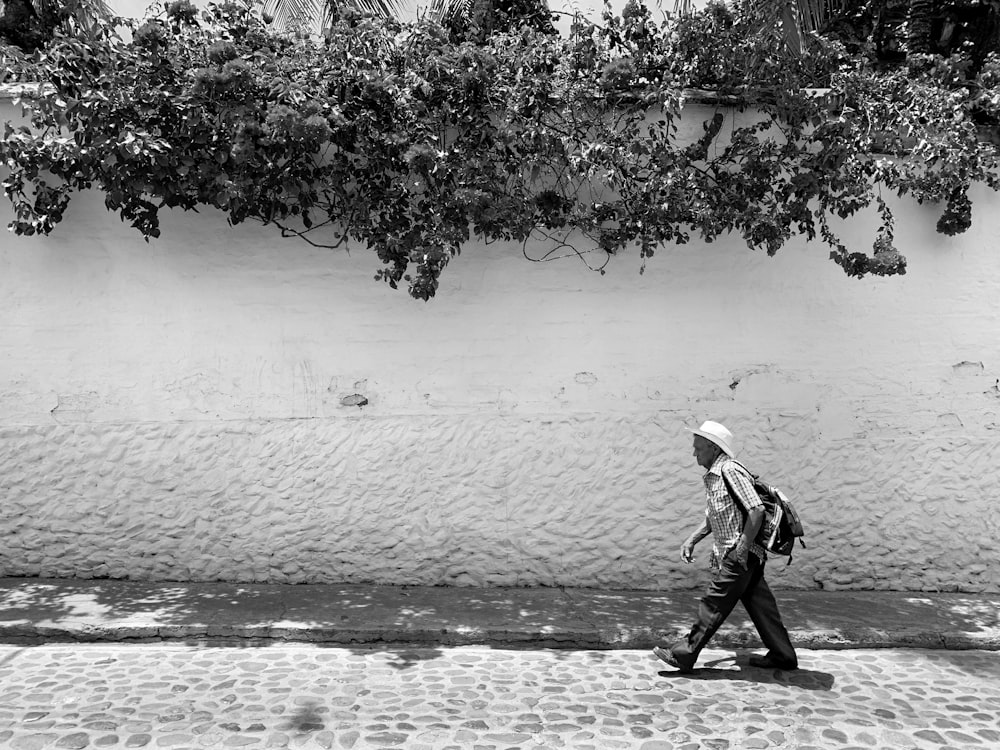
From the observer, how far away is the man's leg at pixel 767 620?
4797 mm

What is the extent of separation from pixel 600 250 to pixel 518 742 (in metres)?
3.54

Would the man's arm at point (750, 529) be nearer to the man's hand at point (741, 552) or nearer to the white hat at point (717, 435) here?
the man's hand at point (741, 552)

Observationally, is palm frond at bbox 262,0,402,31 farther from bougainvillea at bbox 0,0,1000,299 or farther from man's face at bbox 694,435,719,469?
man's face at bbox 694,435,719,469

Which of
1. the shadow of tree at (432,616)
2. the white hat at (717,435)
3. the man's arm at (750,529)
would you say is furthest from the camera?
the shadow of tree at (432,616)

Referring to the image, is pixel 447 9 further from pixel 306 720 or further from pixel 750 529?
pixel 306 720

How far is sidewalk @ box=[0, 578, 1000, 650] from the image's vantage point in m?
5.27

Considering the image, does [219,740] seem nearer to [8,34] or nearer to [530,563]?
[530,563]

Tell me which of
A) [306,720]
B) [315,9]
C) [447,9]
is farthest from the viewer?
[315,9]

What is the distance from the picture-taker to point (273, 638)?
5.25 metres

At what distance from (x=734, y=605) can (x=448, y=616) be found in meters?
1.78

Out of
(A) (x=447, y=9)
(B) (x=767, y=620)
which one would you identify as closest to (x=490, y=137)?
(A) (x=447, y=9)

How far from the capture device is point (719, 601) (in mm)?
4672

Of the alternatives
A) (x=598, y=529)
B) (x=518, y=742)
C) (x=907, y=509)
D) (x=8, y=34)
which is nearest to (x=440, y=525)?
(x=598, y=529)

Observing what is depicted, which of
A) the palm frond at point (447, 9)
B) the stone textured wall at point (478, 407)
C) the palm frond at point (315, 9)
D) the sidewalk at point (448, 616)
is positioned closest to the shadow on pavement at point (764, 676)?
the sidewalk at point (448, 616)
